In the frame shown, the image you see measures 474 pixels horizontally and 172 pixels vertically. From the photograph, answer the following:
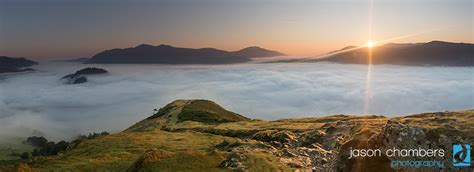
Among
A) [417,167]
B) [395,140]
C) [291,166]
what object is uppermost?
[395,140]

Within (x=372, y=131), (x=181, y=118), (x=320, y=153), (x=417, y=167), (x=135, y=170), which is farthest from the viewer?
(x=181, y=118)

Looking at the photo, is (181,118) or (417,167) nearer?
(417,167)

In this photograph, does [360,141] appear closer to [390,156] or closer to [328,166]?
[390,156]

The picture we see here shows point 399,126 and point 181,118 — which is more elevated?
point 399,126

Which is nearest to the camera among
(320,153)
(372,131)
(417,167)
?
(417,167)

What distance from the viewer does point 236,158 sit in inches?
1358

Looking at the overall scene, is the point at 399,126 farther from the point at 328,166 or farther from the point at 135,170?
the point at 135,170

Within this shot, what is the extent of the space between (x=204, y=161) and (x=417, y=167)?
63.4ft

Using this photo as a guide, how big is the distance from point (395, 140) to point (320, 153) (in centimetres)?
1720

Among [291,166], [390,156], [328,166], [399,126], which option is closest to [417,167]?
[390,156]

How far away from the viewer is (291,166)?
34.8 meters

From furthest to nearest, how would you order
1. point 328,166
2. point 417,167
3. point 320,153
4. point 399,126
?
point 320,153 → point 328,166 → point 399,126 → point 417,167

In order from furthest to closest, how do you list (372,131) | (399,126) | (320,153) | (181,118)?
(181,118) < (320,153) < (372,131) < (399,126)

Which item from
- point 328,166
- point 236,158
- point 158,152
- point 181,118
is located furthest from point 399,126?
point 181,118
